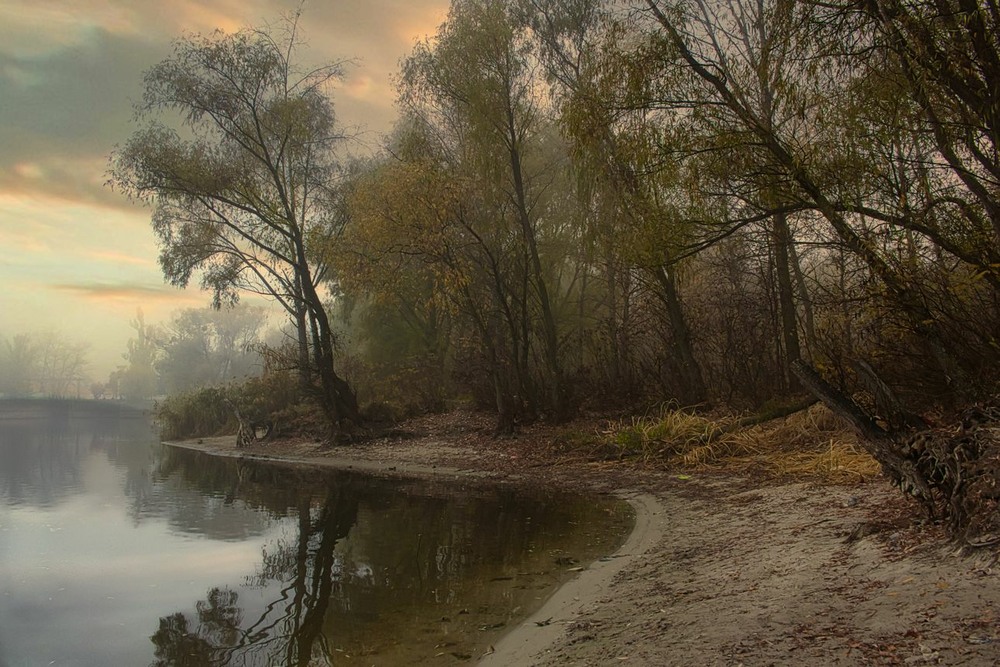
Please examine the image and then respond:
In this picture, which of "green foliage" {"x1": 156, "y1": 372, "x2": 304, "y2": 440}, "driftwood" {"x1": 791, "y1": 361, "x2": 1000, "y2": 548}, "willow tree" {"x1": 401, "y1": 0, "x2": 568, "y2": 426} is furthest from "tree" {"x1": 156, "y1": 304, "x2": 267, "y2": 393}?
"driftwood" {"x1": 791, "y1": 361, "x2": 1000, "y2": 548}

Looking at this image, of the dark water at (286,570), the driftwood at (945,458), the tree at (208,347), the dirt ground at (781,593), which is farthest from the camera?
the tree at (208,347)

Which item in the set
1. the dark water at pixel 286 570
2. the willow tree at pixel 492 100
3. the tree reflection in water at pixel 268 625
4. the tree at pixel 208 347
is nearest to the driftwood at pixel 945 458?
the dark water at pixel 286 570

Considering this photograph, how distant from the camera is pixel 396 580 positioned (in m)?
6.08

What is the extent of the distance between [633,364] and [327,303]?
18.2 metres

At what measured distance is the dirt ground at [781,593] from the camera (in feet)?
9.66

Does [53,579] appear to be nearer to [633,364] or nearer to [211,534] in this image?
[211,534]

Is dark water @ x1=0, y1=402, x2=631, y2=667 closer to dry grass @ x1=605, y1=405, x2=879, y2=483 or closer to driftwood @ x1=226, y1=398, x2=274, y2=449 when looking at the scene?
dry grass @ x1=605, y1=405, x2=879, y2=483

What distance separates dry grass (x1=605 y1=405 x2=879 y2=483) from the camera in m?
8.20

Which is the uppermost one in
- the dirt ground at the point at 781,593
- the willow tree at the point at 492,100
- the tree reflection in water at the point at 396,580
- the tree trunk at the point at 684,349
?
the willow tree at the point at 492,100

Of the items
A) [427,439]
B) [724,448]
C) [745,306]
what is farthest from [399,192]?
[724,448]

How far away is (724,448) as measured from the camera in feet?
36.3

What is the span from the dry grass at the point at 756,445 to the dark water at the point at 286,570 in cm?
244

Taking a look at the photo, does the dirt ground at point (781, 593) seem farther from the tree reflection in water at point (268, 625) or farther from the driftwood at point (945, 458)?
the tree reflection in water at point (268, 625)

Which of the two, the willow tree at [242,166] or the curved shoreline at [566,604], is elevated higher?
the willow tree at [242,166]
